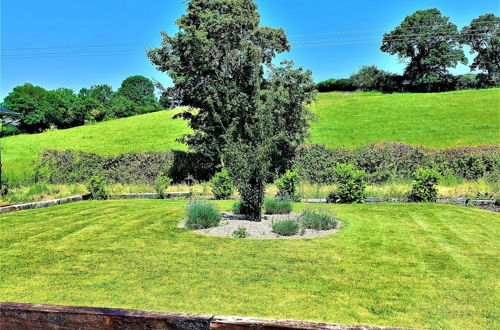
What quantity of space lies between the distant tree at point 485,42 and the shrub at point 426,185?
48869 millimetres

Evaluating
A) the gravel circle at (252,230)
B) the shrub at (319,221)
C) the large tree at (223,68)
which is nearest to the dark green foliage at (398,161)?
the large tree at (223,68)

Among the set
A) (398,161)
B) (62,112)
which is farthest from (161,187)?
(62,112)

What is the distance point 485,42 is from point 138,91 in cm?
6343

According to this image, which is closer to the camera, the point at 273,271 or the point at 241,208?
the point at 273,271

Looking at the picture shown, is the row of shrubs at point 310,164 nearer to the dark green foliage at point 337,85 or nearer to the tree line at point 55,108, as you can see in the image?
the dark green foliage at point 337,85

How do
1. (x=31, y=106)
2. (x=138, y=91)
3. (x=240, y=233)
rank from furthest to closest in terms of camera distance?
(x=138, y=91)
(x=31, y=106)
(x=240, y=233)

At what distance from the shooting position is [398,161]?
19453 millimetres

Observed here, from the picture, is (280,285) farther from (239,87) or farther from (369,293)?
(239,87)

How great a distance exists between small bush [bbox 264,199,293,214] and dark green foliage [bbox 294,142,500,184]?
315 inches

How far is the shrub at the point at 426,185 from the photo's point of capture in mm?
14797

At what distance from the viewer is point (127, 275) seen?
6375 millimetres

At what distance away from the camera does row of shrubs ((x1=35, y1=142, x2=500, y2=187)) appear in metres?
18.4

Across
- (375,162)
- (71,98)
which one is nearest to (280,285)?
(375,162)

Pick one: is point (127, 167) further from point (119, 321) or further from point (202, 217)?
point (119, 321)
